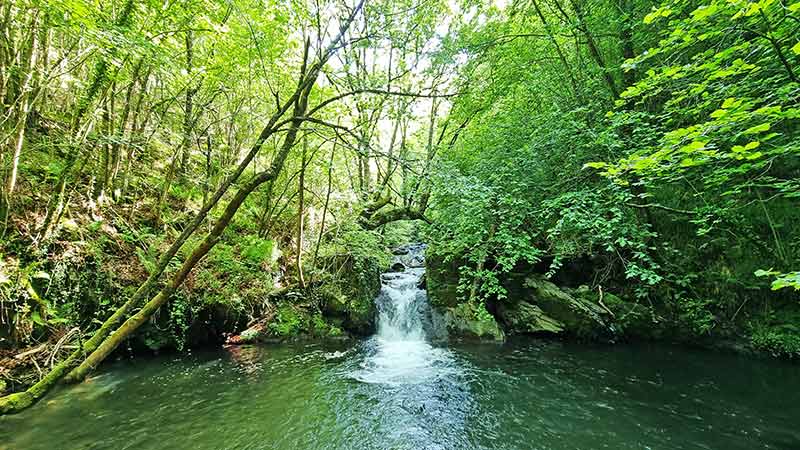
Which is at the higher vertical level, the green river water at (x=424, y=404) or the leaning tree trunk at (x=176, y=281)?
the leaning tree trunk at (x=176, y=281)

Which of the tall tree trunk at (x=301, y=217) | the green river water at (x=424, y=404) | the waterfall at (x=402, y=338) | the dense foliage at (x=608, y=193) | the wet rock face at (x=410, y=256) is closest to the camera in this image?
the green river water at (x=424, y=404)

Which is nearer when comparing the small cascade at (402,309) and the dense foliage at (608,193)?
the dense foliage at (608,193)

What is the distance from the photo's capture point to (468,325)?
968 centimetres

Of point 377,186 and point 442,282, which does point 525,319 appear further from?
point 377,186

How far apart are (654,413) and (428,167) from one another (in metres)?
5.51

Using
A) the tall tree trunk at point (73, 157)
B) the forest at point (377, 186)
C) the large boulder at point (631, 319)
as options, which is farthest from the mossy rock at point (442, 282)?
the tall tree trunk at point (73, 157)

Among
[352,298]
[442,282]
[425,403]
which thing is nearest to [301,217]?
[352,298]

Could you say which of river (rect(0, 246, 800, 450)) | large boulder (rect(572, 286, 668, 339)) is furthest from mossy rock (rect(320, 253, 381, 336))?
large boulder (rect(572, 286, 668, 339))

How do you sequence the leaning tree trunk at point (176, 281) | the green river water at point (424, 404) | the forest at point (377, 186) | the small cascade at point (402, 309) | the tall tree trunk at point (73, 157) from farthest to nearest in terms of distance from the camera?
the small cascade at point (402, 309)
the tall tree trunk at point (73, 157)
the green river water at point (424, 404)
the forest at point (377, 186)
the leaning tree trunk at point (176, 281)

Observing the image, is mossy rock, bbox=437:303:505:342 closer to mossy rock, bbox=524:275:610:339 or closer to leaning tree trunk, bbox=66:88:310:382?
mossy rock, bbox=524:275:610:339

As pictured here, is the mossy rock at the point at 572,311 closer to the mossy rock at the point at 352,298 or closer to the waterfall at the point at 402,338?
the waterfall at the point at 402,338

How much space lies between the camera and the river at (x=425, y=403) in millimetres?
4609

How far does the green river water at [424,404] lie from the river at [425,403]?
0.08ft

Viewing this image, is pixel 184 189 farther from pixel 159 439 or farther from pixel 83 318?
pixel 159 439
